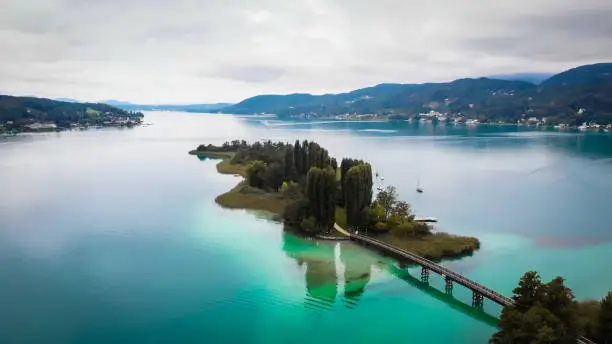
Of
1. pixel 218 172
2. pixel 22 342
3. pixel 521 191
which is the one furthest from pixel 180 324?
pixel 218 172

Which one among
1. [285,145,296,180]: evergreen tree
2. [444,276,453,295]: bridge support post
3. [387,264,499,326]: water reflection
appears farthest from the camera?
[285,145,296,180]: evergreen tree

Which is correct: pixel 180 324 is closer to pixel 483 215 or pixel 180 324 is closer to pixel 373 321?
pixel 373 321

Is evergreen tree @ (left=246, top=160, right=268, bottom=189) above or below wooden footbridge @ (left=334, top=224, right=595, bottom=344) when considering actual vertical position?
above

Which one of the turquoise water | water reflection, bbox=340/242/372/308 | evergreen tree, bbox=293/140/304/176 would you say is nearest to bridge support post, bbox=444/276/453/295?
the turquoise water

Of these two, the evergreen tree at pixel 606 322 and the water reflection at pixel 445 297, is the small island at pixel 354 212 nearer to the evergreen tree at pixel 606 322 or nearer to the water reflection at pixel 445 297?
the water reflection at pixel 445 297

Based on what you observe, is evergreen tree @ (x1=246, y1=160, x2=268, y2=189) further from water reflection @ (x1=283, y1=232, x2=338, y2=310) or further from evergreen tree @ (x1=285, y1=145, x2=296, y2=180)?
water reflection @ (x1=283, y1=232, x2=338, y2=310)

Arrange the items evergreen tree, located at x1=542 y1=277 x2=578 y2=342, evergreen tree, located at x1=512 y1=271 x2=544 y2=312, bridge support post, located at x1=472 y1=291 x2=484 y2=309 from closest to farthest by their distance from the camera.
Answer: evergreen tree, located at x1=542 y1=277 x2=578 y2=342 < evergreen tree, located at x1=512 y1=271 x2=544 y2=312 < bridge support post, located at x1=472 y1=291 x2=484 y2=309
